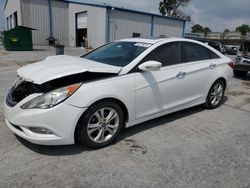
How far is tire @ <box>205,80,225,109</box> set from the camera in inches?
212

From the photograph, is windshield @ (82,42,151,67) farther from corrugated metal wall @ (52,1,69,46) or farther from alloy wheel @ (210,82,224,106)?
corrugated metal wall @ (52,1,69,46)

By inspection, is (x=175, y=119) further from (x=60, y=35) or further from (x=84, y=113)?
(x=60, y=35)

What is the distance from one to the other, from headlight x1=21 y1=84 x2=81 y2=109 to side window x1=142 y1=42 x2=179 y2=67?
1.40 metres

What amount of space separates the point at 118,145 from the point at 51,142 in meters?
1.00

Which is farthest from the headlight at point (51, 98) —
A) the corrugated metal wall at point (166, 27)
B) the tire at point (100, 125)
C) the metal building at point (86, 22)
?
the corrugated metal wall at point (166, 27)

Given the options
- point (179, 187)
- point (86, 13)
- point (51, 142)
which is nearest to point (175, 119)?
point (179, 187)

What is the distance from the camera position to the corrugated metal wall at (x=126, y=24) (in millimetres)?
24391

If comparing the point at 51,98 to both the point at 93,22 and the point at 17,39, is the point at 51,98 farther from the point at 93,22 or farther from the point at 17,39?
the point at 93,22

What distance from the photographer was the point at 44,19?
28.0 metres

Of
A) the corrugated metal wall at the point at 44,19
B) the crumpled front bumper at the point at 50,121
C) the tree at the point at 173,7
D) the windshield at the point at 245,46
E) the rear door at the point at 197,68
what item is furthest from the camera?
the tree at the point at 173,7

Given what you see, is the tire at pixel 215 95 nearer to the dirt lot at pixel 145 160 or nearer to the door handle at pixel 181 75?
the dirt lot at pixel 145 160

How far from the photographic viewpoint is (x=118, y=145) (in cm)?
373

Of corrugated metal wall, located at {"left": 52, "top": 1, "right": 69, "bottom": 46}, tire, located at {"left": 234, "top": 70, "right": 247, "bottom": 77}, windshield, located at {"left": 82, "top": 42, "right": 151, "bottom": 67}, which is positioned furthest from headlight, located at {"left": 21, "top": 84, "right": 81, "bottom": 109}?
corrugated metal wall, located at {"left": 52, "top": 1, "right": 69, "bottom": 46}

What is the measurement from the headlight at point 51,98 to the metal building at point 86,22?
70.8ft
